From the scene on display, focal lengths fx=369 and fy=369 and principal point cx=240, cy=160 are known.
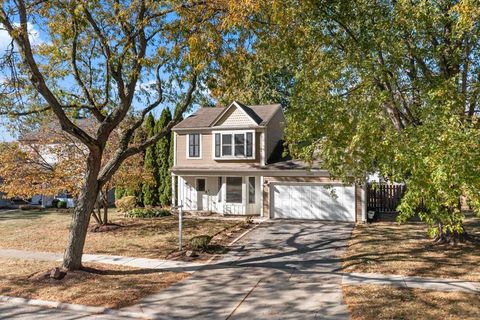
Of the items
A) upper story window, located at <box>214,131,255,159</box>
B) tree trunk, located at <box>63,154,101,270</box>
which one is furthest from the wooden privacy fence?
tree trunk, located at <box>63,154,101,270</box>

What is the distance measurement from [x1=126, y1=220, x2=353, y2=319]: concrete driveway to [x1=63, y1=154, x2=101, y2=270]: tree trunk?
3.28 metres

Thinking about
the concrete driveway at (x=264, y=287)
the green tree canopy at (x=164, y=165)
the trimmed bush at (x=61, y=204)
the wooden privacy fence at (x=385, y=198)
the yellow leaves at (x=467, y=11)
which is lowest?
the concrete driveway at (x=264, y=287)

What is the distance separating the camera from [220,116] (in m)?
23.4

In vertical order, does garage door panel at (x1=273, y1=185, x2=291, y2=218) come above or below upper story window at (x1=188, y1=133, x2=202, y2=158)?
below

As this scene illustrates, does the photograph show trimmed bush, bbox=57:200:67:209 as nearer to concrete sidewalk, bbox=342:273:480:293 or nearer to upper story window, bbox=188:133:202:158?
upper story window, bbox=188:133:202:158

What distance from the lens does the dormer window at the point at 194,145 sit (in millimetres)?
24516

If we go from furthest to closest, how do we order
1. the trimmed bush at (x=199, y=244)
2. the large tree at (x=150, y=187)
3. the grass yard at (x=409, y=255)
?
the large tree at (x=150, y=187)
the trimmed bush at (x=199, y=244)
the grass yard at (x=409, y=255)

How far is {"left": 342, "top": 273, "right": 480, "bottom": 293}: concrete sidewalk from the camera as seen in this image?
9295 millimetres

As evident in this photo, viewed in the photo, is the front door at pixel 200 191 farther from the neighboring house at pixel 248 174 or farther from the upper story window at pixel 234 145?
the upper story window at pixel 234 145

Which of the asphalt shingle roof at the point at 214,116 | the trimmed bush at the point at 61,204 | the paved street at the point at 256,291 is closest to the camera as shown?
the paved street at the point at 256,291

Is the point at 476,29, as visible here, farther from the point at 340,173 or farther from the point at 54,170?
the point at 54,170

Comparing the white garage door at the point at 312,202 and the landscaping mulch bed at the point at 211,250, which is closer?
the landscaping mulch bed at the point at 211,250

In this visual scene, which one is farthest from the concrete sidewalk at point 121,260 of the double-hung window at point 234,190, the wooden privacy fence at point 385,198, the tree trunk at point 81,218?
the wooden privacy fence at point 385,198

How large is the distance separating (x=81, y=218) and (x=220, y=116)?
1366 centimetres
